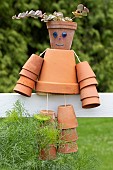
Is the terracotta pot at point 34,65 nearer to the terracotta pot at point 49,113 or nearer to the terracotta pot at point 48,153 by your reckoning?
the terracotta pot at point 49,113

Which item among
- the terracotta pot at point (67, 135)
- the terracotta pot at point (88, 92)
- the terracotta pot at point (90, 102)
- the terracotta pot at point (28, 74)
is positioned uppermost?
the terracotta pot at point (28, 74)

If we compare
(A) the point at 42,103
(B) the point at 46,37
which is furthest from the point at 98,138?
(A) the point at 42,103

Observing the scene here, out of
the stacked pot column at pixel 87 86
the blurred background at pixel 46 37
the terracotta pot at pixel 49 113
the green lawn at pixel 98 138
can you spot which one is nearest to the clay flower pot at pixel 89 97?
the stacked pot column at pixel 87 86

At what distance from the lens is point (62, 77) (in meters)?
1.69

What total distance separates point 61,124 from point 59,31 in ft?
1.00

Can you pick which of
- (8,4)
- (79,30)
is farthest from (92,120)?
(8,4)

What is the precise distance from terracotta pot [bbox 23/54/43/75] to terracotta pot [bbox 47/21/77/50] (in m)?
0.08

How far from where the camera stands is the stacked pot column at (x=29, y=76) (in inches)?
65.9

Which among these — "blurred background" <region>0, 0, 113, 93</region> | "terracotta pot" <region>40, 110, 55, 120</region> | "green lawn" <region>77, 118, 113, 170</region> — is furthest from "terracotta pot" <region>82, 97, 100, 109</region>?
"blurred background" <region>0, 0, 113, 93</region>

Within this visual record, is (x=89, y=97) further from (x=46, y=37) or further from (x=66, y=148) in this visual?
(x=46, y=37)

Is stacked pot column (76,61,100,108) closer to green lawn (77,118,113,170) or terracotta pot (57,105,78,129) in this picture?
terracotta pot (57,105,78,129)

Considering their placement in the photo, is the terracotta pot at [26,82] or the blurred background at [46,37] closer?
the terracotta pot at [26,82]

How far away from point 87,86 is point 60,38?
0.18 m

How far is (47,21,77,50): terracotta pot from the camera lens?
1707 mm
